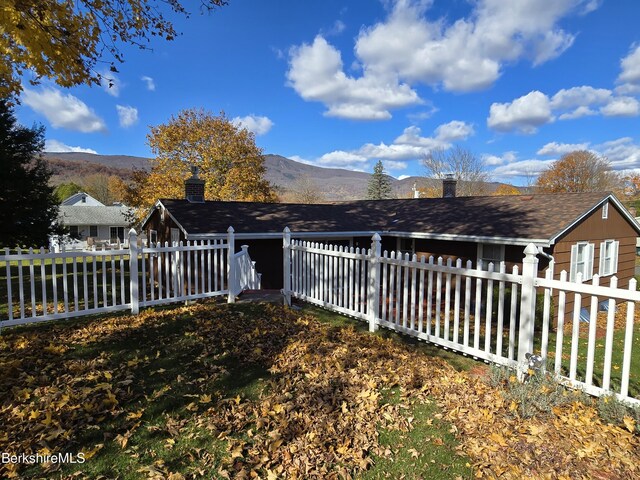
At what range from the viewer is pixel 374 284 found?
6250 mm

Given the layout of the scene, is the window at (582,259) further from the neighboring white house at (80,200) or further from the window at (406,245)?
the neighboring white house at (80,200)

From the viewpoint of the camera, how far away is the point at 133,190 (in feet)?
84.3

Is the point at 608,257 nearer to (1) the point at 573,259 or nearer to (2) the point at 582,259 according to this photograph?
(2) the point at 582,259

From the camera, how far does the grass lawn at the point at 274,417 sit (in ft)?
9.05

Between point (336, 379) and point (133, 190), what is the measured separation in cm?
2591

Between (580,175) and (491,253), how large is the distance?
40062 mm

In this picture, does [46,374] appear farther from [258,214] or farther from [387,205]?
[387,205]

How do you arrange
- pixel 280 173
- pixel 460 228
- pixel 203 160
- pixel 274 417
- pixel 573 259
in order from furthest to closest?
pixel 280 173 < pixel 203 160 < pixel 460 228 < pixel 573 259 < pixel 274 417

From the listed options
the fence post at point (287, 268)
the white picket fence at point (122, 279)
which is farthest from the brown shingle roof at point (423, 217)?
the fence post at point (287, 268)

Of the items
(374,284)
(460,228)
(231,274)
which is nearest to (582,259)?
(460,228)

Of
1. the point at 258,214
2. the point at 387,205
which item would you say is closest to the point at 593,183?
the point at 387,205

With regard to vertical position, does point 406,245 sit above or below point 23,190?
below

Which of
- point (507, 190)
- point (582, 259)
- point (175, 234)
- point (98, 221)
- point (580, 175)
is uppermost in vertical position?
point (580, 175)

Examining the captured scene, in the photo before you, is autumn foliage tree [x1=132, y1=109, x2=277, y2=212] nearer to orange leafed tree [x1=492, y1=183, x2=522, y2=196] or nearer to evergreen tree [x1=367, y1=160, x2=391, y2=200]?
evergreen tree [x1=367, y1=160, x2=391, y2=200]
